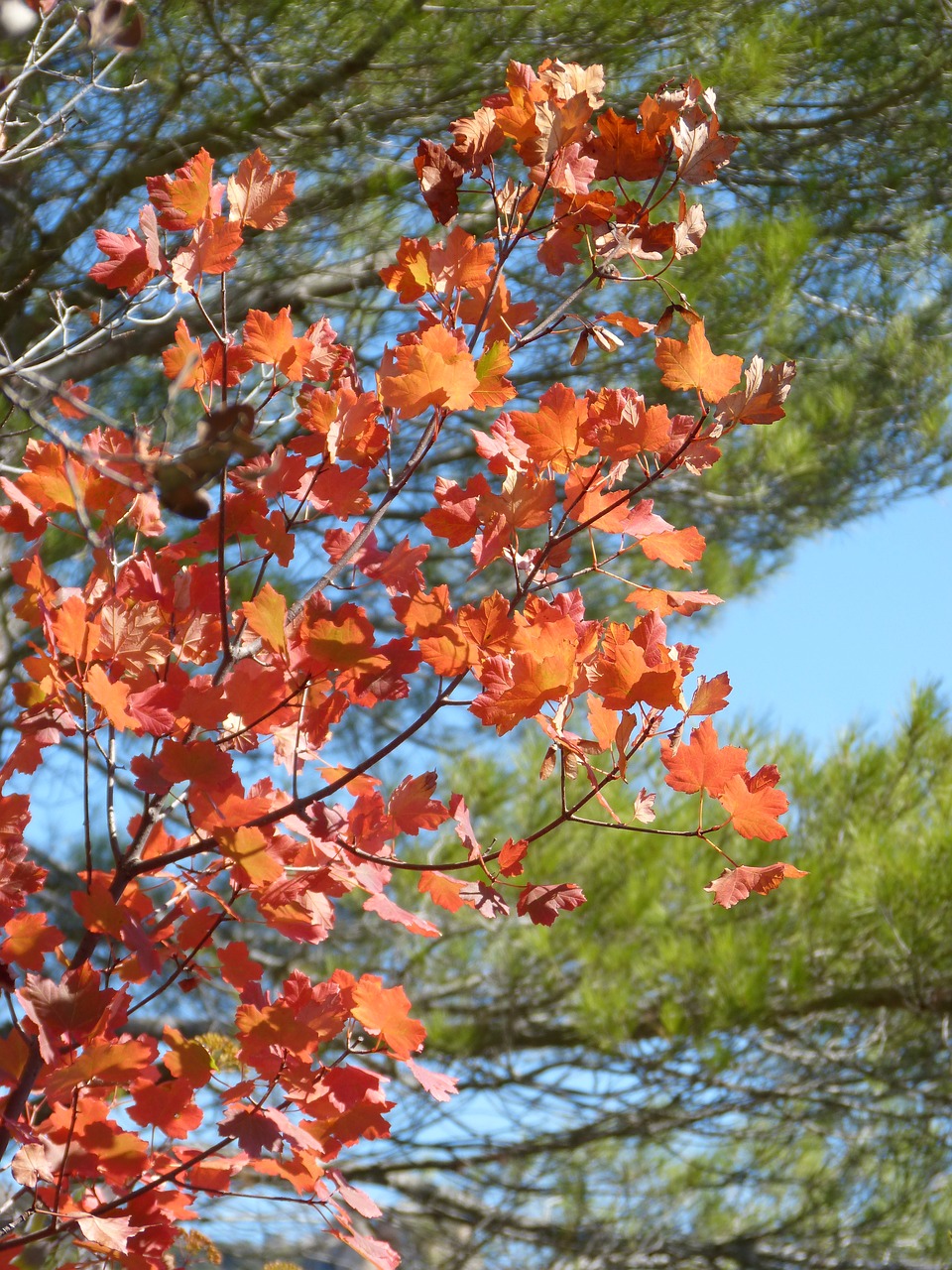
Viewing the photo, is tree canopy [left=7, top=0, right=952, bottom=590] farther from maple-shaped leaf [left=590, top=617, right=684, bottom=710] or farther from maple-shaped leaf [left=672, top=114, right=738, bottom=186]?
maple-shaped leaf [left=590, top=617, right=684, bottom=710]

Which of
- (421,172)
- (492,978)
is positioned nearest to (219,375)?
(421,172)

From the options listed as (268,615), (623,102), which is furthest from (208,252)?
(623,102)

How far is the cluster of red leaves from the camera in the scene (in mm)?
666

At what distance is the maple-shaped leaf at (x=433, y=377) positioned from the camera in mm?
673

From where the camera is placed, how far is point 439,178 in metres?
0.78

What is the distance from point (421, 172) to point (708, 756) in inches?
16.7

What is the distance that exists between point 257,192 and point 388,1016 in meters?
0.54

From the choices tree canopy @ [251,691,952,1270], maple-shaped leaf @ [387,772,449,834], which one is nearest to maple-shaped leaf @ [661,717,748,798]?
maple-shaped leaf @ [387,772,449,834]

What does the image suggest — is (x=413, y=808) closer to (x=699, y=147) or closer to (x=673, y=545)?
(x=673, y=545)

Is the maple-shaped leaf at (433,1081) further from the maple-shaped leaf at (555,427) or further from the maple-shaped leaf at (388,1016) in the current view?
the maple-shaped leaf at (555,427)

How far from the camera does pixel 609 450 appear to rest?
0.72 meters

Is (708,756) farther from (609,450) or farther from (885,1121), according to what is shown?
(885,1121)

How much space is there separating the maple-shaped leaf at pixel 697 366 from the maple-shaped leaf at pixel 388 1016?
42cm

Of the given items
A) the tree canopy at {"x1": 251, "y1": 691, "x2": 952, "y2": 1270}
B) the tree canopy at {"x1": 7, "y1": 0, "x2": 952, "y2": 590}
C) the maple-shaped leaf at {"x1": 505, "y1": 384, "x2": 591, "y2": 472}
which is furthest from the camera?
the tree canopy at {"x1": 251, "y1": 691, "x2": 952, "y2": 1270}
